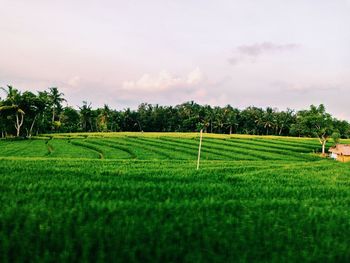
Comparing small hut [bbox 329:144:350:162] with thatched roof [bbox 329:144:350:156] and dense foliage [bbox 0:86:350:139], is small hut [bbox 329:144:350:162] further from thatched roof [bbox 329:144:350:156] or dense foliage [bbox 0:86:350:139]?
dense foliage [bbox 0:86:350:139]

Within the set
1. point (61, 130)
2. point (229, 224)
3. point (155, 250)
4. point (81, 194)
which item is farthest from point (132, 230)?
point (61, 130)

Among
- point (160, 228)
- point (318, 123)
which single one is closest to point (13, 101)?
point (318, 123)

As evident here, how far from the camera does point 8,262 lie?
5945mm

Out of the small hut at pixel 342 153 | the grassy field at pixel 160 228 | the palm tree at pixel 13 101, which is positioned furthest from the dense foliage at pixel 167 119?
the grassy field at pixel 160 228

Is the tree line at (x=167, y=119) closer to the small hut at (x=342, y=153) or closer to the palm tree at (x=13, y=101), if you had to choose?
the palm tree at (x=13, y=101)

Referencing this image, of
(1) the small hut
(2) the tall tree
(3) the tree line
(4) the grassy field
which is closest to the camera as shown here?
(4) the grassy field

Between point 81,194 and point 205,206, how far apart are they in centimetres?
378

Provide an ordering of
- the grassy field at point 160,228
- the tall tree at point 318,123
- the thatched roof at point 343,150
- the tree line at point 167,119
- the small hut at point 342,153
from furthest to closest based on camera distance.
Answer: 1. the tree line at point 167,119
2. the tall tree at point 318,123
3. the thatched roof at point 343,150
4. the small hut at point 342,153
5. the grassy field at point 160,228

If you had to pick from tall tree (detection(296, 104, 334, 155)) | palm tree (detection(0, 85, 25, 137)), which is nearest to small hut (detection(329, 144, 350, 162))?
tall tree (detection(296, 104, 334, 155))

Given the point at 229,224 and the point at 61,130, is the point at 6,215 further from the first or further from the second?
the point at 61,130

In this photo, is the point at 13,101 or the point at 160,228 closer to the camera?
the point at 160,228

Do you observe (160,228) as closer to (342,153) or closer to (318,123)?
(342,153)

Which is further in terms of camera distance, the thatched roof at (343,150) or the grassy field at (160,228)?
the thatched roof at (343,150)

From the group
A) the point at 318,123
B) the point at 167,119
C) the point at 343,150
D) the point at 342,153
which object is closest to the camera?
the point at 342,153
